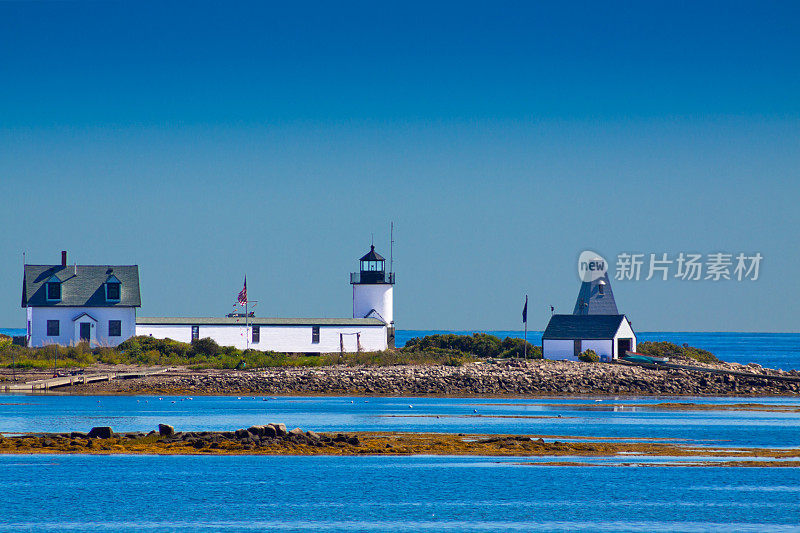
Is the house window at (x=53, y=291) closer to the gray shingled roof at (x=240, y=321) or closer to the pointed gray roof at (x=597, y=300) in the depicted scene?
the gray shingled roof at (x=240, y=321)

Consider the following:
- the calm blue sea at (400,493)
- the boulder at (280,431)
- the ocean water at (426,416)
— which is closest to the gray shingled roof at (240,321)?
the ocean water at (426,416)

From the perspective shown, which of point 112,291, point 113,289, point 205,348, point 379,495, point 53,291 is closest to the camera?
point 379,495

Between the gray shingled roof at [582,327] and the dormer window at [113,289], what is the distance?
28616 mm

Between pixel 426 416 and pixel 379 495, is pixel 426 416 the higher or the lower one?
the lower one

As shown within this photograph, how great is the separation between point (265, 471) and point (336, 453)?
3.33 meters

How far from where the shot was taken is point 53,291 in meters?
71.5

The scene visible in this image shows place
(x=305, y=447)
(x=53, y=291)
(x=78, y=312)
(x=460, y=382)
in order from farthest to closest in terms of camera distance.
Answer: (x=53, y=291)
(x=78, y=312)
(x=460, y=382)
(x=305, y=447)

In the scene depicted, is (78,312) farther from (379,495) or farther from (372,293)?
(379,495)

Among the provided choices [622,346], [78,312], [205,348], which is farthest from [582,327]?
[78,312]

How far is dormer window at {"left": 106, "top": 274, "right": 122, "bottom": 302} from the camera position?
7188 centimetres

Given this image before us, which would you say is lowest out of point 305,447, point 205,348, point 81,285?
point 305,447

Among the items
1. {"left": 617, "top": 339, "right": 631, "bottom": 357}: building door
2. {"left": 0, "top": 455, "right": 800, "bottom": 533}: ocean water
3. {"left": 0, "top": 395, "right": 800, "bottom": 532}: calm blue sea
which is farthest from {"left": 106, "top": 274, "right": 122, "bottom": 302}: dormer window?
{"left": 0, "top": 455, "right": 800, "bottom": 533}: ocean water

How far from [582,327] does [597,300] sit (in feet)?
37.3

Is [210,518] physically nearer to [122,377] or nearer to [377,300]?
[122,377]
